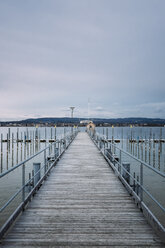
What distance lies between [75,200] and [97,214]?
0.79 meters

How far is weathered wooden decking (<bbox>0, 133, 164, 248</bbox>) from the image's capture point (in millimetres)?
2596

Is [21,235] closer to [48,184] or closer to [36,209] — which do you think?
[36,209]

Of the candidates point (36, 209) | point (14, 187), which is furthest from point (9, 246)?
point (14, 187)

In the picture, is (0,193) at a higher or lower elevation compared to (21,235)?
lower

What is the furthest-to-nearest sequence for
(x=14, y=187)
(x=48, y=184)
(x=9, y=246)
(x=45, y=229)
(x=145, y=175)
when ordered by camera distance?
(x=145, y=175)
(x=14, y=187)
(x=48, y=184)
(x=45, y=229)
(x=9, y=246)

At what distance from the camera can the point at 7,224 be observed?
2830 millimetres

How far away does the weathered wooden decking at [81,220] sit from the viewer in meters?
2.60

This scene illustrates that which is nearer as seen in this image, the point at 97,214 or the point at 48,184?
the point at 97,214

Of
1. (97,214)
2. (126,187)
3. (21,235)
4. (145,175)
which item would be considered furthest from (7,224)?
(145,175)

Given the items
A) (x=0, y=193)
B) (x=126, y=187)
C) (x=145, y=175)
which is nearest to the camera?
(x=126, y=187)

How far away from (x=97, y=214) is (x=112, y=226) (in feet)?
1.52

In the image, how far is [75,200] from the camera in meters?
4.04

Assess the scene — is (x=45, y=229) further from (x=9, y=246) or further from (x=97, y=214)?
(x=97, y=214)

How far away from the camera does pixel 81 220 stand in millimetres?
3170
